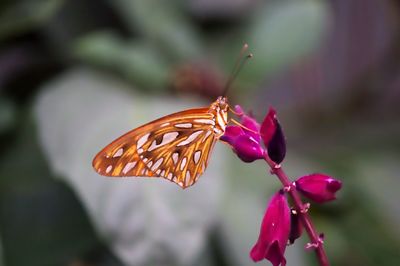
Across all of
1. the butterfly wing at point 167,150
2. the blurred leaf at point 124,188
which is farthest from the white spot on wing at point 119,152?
the blurred leaf at point 124,188

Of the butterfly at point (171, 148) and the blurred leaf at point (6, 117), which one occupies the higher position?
Answer: the blurred leaf at point (6, 117)

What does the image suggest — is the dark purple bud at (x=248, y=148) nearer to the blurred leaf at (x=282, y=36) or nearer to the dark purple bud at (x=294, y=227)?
the dark purple bud at (x=294, y=227)

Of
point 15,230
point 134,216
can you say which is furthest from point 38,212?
point 134,216

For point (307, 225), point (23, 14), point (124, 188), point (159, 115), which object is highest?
point (23, 14)

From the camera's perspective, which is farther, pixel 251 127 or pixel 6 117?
pixel 6 117

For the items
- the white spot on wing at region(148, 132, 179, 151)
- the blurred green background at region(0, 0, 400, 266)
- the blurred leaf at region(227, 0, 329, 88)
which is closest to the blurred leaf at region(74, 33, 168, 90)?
the blurred green background at region(0, 0, 400, 266)

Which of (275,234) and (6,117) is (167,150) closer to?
(275,234)

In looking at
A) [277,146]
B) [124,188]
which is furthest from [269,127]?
[124,188]
